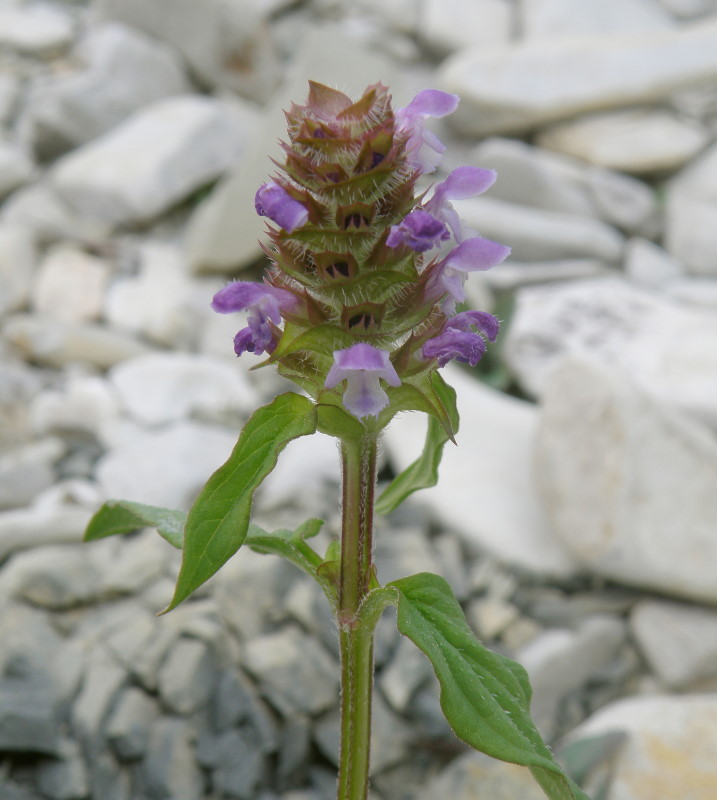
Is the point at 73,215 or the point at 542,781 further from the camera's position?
the point at 73,215

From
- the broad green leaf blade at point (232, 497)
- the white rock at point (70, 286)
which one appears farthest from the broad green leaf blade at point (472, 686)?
the white rock at point (70, 286)

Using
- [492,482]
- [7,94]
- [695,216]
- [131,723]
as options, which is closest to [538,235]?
[695,216]

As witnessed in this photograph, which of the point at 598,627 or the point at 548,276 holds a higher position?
the point at 548,276

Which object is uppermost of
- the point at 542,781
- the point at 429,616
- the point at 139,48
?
the point at 139,48

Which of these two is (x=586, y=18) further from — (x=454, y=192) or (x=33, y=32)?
(x=454, y=192)

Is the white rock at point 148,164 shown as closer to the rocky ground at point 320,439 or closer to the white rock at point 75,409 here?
the rocky ground at point 320,439

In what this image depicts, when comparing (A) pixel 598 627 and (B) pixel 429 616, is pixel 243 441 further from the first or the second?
(A) pixel 598 627

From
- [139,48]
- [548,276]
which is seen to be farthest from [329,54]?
[548,276]

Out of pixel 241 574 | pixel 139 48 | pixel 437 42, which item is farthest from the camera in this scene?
pixel 437 42
